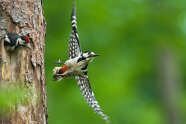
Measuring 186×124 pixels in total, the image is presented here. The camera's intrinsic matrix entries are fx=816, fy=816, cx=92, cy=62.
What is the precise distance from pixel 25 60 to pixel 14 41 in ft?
0.99

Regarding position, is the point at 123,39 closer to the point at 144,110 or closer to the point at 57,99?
the point at 57,99

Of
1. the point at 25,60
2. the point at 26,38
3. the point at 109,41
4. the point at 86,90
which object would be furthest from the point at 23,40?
the point at 109,41

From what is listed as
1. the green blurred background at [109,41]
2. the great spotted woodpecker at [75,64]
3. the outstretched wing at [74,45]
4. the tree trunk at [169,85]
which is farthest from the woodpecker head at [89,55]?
the tree trunk at [169,85]

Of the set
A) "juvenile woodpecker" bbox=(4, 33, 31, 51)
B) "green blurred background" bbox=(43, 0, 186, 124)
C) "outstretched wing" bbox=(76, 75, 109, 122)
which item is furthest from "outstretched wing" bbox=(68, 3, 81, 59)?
"green blurred background" bbox=(43, 0, 186, 124)

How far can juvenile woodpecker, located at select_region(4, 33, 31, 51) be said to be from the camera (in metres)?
6.48

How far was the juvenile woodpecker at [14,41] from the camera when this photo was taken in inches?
255

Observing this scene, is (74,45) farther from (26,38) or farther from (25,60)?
(26,38)

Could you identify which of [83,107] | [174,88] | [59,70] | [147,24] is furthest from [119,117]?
[59,70]

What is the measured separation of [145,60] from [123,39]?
1758 millimetres

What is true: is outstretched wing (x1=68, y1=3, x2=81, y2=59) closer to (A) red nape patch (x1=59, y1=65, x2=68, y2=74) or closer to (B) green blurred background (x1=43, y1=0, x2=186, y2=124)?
(A) red nape patch (x1=59, y1=65, x2=68, y2=74)

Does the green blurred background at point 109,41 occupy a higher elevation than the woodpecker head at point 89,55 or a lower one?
higher

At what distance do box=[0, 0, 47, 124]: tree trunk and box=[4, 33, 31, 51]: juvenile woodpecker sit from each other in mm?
58

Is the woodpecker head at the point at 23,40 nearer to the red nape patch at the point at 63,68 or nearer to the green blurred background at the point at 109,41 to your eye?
the red nape patch at the point at 63,68

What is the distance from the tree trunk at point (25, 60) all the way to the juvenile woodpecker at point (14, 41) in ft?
0.19
